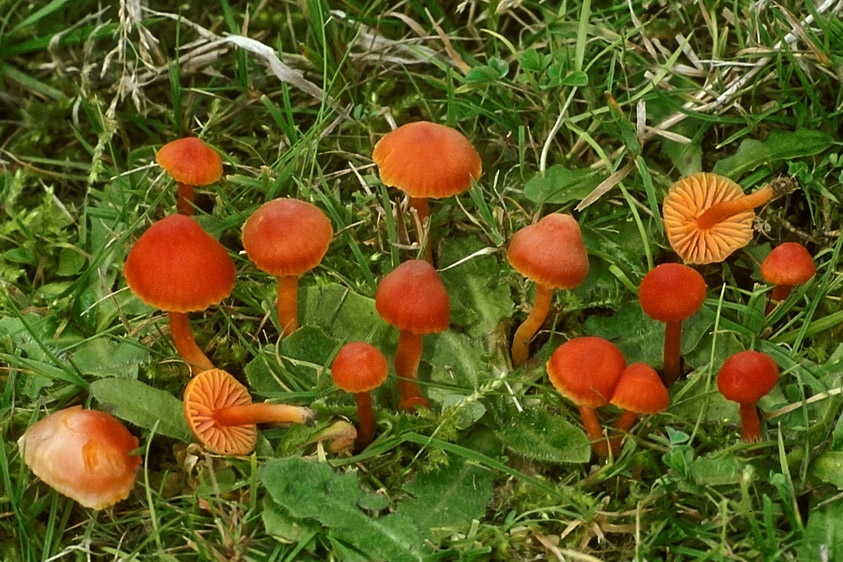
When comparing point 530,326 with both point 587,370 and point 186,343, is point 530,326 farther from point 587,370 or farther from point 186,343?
point 186,343

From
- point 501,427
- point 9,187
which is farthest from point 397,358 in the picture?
point 9,187

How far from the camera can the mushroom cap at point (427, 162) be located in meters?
2.33

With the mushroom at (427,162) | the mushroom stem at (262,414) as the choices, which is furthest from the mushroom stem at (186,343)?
the mushroom at (427,162)

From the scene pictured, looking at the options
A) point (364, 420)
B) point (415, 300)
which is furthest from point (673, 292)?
point (364, 420)

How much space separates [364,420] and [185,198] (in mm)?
1022

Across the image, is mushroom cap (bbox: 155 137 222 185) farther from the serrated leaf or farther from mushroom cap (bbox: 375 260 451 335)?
mushroom cap (bbox: 375 260 451 335)

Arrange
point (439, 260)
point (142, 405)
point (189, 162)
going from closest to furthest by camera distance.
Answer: point (142, 405) → point (189, 162) → point (439, 260)

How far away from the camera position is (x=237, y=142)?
118 inches

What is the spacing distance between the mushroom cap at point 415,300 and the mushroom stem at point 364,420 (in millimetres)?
222

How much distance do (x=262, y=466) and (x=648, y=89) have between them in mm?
1741

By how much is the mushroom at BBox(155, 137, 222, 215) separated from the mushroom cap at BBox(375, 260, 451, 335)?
763 millimetres

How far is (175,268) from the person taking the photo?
2150 millimetres

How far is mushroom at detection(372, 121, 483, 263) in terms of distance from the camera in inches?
91.9

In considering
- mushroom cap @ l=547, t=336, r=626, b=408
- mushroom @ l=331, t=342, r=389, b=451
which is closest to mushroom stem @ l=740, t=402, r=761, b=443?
mushroom cap @ l=547, t=336, r=626, b=408
